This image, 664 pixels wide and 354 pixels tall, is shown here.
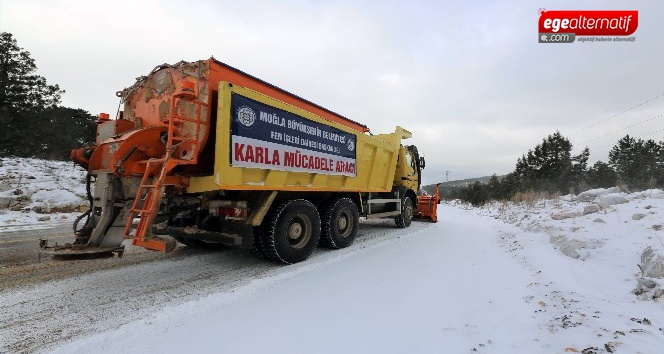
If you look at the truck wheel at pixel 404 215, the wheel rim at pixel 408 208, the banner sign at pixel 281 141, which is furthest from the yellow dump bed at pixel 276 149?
the wheel rim at pixel 408 208

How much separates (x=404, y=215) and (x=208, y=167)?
678 centimetres

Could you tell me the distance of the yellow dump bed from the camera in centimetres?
432

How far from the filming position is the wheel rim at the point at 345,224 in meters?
6.89

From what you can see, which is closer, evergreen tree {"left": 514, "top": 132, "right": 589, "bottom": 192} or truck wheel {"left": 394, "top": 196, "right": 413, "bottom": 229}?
truck wheel {"left": 394, "top": 196, "right": 413, "bottom": 229}

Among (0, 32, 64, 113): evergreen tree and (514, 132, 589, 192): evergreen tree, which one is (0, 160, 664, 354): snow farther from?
(514, 132, 589, 192): evergreen tree

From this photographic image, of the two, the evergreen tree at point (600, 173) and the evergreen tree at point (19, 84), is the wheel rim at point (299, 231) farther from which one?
the evergreen tree at point (600, 173)

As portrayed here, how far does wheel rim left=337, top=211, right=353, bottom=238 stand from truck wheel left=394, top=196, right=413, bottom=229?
332 cm

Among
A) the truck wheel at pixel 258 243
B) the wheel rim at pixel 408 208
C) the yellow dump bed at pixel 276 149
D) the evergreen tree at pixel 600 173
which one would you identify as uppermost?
the evergreen tree at pixel 600 173

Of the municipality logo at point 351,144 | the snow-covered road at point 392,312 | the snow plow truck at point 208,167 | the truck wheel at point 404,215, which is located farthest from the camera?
the truck wheel at point 404,215

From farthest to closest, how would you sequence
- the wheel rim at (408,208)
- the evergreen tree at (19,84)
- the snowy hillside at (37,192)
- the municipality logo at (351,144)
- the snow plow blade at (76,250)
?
the evergreen tree at (19,84), the snowy hillside at (37,192), the wheel rim at (408,208), the municipality logo at (351,144), the snow plow blade at (76,250)

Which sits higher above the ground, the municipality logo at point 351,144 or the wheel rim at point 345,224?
the municipality logo at point 351,144

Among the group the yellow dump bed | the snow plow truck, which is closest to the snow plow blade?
the snow plow truck

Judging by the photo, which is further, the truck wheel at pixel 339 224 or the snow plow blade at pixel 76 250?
the truck wheel at pixel 339 224

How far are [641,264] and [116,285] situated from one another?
20.9 feet
